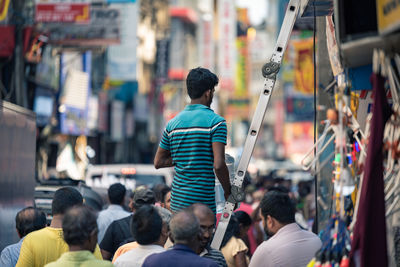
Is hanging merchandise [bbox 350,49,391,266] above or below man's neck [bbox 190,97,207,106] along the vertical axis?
below

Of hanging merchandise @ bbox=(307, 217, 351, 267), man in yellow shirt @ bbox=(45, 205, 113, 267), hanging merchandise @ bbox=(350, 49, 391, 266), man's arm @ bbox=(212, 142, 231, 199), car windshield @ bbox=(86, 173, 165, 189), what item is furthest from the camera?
car windshield @ bbox=(86, 173, 165, 189)

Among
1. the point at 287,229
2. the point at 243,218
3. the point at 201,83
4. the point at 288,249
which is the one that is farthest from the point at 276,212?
the point at 243,218

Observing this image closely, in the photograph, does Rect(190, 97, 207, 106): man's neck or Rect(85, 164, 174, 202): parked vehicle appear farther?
Rect(85, 164, 174, 202): parked vehicle

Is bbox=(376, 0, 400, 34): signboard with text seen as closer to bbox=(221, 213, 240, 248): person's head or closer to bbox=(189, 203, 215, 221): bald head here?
bbox=(189, 203, 215, 221): bald head

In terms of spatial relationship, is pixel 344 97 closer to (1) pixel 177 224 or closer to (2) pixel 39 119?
(1) pixel 177 224

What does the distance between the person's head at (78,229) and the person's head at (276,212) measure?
1792 mm

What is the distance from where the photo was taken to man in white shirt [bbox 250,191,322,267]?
6156 millimetres

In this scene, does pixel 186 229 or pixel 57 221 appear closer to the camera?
pixel 186 229

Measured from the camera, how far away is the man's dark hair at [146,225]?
5461 millimetres

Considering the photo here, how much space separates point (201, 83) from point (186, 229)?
149cm

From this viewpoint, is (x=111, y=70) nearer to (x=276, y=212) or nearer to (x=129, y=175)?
(x=129, y=175)

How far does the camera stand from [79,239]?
504 centimetres

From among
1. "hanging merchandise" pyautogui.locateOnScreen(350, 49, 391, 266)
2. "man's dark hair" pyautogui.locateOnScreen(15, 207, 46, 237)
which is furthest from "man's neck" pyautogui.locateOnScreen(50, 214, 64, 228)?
"hanging merchandise" pyautogui.locateOnScreen(350, 49, 391, 266)

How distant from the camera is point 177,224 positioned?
5152 millimetres
